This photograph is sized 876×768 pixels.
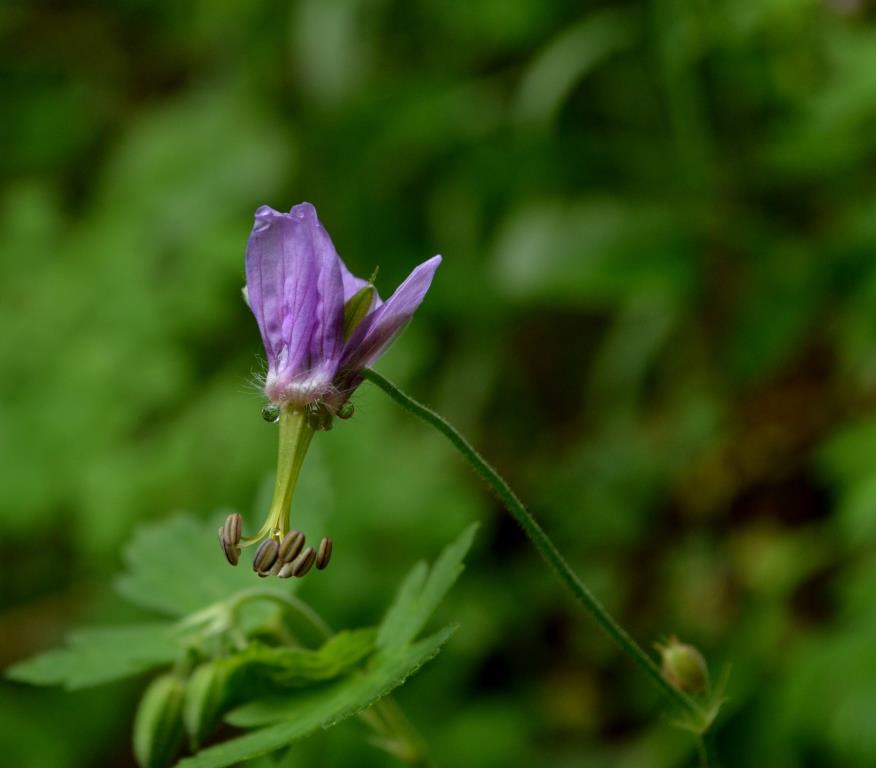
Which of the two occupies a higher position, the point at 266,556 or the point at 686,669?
the point at 266,556

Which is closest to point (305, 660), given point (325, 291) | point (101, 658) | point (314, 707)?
point (314, 707)

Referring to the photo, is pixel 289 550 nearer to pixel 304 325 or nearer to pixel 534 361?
pixel 304 325

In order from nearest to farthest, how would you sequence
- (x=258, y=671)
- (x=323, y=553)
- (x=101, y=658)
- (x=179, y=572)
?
(x=323, y=553) → (x=258, y=671) → (x=101, y=658) → (x=179, y=572)

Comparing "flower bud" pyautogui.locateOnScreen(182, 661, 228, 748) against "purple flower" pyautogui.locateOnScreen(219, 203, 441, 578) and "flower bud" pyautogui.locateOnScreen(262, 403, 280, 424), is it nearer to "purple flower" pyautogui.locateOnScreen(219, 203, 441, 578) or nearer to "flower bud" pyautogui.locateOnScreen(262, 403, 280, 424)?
"purple flower" pyautogui.locateOnScreen(219, 203, 441, 578)

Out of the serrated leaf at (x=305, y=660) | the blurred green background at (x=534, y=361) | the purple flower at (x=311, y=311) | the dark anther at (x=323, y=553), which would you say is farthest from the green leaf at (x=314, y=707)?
the blurred green background at (x=534, y=361)

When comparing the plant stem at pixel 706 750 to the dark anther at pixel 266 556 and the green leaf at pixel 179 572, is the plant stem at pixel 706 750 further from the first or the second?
the green leaf at pixel 179 572

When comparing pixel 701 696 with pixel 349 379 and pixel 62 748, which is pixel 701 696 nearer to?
pixel 349 379
